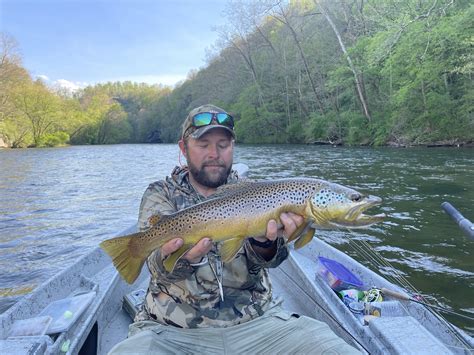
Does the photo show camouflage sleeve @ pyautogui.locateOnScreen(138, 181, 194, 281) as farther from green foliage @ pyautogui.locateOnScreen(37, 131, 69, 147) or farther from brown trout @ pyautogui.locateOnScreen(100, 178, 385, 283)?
green foliage @ pyautogui.locateOnScreen(37, 131, 69, 147)

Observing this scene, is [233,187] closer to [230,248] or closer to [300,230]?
[230,248]

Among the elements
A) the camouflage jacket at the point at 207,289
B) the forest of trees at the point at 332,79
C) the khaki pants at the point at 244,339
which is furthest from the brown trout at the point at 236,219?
the forest of trees at the point at 332,79

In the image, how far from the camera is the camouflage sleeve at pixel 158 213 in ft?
8.21

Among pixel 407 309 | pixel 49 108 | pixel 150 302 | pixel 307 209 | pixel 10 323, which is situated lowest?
pixel 407 309

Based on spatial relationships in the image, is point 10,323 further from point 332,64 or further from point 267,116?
point 267,116

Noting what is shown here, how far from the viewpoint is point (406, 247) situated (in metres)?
7.13

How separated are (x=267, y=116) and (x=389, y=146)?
56.9 ft

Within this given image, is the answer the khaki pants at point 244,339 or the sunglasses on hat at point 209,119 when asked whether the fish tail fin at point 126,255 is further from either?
the sunglasses on hat at point 209,119

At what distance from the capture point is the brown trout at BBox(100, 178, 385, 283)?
7.93ft

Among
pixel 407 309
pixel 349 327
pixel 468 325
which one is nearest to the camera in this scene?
pixel 349 327

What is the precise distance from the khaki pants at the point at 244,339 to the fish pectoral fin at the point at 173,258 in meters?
0.45

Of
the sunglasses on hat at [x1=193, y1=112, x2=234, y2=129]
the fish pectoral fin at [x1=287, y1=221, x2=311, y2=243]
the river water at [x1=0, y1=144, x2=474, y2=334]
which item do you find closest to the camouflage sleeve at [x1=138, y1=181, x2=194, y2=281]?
the sunglasses on hat at [x1=193, y1=112, x2=234, y2=129]

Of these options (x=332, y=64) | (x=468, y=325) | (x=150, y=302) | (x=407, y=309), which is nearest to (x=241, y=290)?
(x=150, y=302)

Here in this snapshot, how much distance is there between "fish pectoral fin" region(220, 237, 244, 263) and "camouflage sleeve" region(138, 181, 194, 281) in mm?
249
